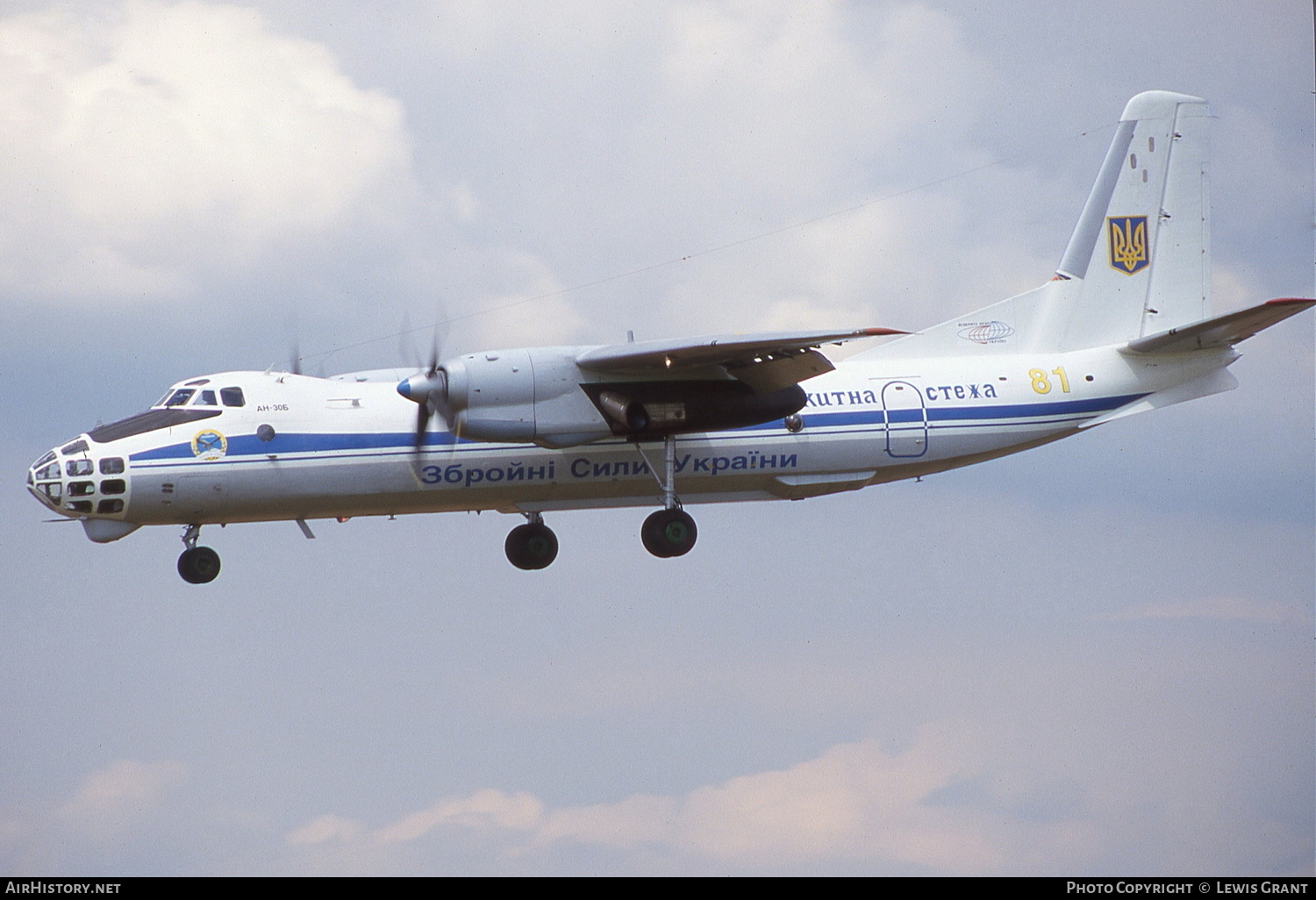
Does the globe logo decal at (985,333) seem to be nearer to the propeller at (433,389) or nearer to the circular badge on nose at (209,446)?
the propeller at (433,389)

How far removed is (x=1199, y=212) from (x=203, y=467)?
15.9 m

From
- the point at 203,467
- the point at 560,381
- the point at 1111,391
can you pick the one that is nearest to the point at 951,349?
the point at 1111,391

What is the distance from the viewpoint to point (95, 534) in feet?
62.8

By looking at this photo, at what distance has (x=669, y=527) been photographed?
21109mm

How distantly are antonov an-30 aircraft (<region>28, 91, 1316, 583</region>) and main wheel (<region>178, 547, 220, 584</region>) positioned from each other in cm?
2

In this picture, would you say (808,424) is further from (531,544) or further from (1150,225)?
(1150,225)

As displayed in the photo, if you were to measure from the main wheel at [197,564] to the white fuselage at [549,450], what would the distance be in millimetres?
429

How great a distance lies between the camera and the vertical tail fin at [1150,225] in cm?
2414

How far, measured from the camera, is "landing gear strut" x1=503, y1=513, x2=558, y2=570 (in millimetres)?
22781

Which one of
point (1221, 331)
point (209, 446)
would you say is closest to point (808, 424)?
point (1221, 331)

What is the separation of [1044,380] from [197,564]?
12152mm

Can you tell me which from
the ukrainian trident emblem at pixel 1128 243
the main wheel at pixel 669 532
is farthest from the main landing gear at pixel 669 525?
the ukrainian trident emblem at pixel 1128 243

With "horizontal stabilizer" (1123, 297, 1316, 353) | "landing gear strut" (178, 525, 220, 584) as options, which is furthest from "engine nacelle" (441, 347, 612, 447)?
"horizontal stabilizer" (1123, 297, 1316, 353)
